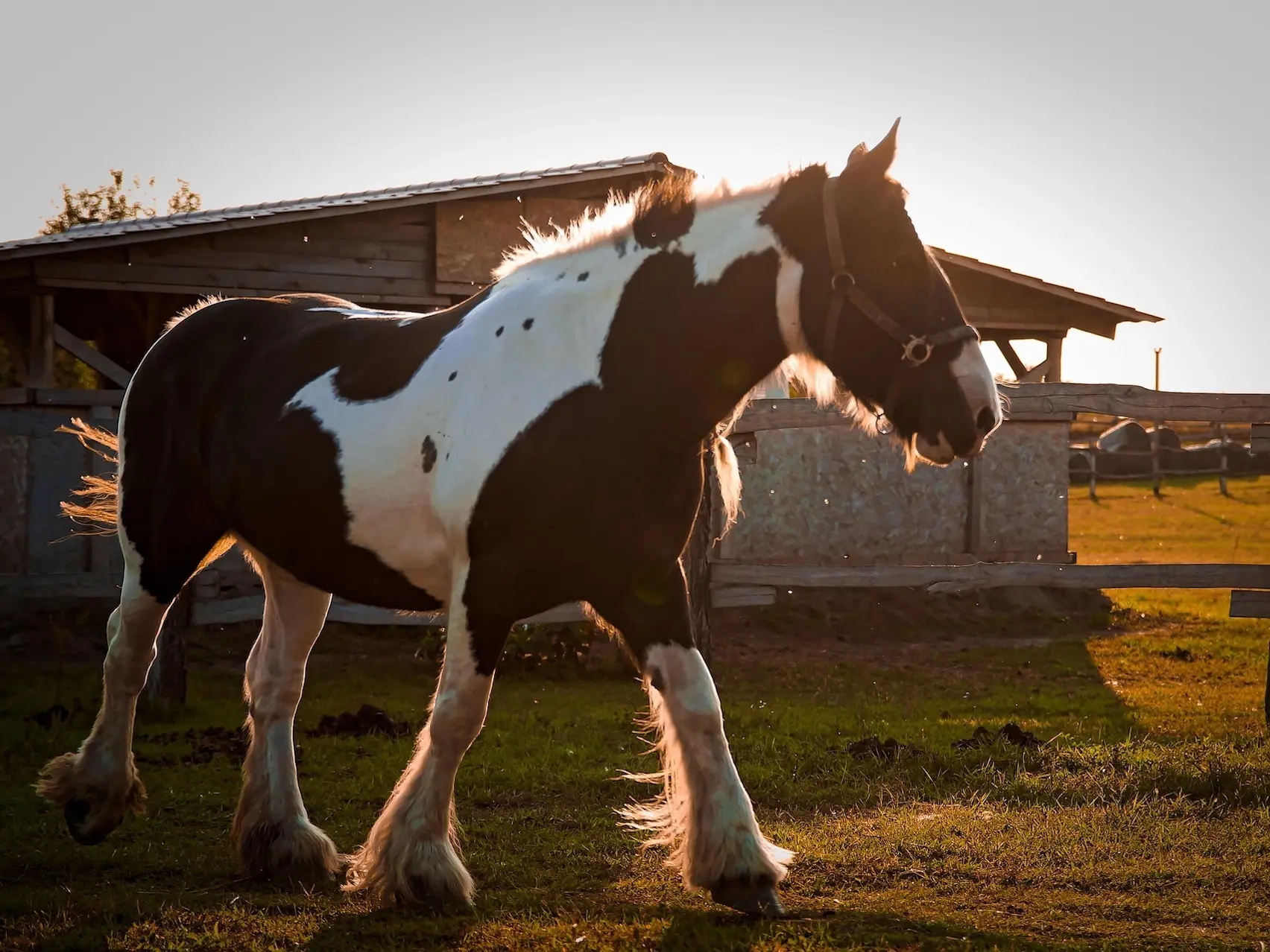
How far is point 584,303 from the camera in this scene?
13.5 feet

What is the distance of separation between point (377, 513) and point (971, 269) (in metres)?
11.7

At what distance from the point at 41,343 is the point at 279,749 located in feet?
28.1

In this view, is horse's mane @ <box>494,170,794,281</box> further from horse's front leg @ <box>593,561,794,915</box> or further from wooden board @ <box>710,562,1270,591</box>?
wooden board @ <box>710,562,1270,591</box>

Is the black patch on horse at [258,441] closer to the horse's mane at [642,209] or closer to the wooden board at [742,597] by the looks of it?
the horse's mane at [642,209]

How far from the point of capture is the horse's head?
12.3 feet

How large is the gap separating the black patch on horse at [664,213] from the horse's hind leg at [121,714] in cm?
226

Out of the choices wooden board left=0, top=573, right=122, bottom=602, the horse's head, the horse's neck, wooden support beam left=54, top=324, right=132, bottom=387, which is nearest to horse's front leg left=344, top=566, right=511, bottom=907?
the horse's neck

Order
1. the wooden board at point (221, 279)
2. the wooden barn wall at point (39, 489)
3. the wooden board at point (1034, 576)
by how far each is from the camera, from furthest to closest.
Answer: the wooden board at point (221, 279)
the wooden barn wall at point (39, 489)
the wooden board at point (1034, 576)

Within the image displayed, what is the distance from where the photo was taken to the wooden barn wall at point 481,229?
1295 cm

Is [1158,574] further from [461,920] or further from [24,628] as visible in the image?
[24,628]

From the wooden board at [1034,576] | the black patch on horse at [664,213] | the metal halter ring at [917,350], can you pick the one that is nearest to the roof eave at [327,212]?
the wooden board at [1034,576]

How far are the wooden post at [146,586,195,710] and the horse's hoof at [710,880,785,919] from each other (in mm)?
5486

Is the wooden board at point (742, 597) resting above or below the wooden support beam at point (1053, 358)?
below

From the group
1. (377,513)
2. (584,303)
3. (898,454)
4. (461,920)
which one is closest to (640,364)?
(584,303)
